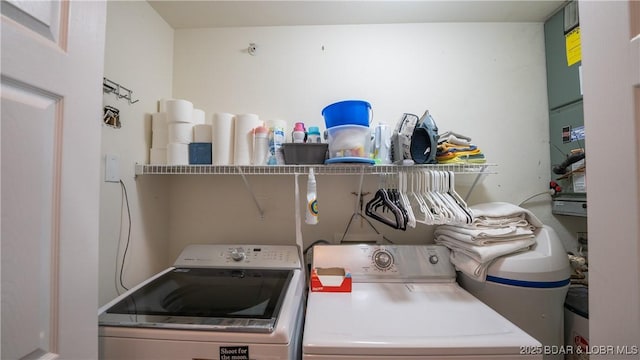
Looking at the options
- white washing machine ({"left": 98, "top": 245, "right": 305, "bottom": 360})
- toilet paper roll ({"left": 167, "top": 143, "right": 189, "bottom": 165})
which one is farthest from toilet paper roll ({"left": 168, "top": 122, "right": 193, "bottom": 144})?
white washing machine ({"left": 98, "top": 245, "right": 305, "bottom": 360})

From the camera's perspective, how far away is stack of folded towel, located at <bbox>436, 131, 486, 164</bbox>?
124 cm

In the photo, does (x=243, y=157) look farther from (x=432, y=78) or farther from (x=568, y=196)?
(x=568, y=196)

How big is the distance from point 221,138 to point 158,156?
0.41 m

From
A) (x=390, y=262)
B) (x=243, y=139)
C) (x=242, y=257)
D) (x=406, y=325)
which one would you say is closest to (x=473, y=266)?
(x=390, y=262)

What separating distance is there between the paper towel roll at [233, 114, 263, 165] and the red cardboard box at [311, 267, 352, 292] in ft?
2.38

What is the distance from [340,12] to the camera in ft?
4.71

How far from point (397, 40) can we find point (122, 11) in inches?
62.8

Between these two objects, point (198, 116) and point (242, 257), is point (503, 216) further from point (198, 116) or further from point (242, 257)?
point (198, 116)

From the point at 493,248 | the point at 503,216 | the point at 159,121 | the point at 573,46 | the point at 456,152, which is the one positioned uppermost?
the point at 573,46

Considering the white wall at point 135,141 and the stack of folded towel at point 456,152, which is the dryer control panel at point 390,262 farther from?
the white wall at point 135,141

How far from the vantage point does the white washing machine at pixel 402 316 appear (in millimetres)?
729

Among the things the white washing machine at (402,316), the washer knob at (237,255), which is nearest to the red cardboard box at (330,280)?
the white washing machine at (402,316)

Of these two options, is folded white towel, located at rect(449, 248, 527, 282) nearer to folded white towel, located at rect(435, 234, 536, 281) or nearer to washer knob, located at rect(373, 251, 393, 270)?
folded white towel, located at rect(435, 234, 536, 281)

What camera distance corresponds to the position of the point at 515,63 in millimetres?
1499
